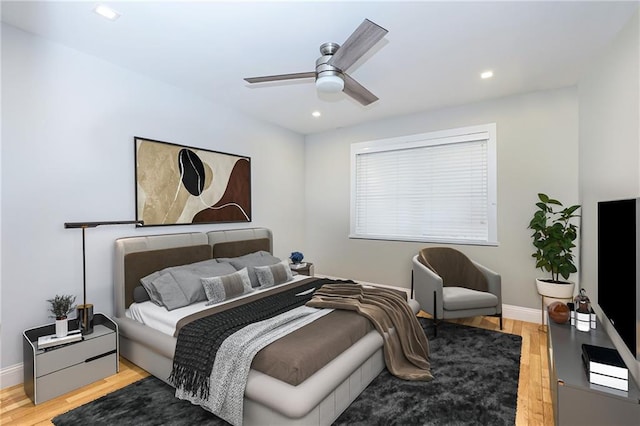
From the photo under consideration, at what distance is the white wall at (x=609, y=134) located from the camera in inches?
86.8

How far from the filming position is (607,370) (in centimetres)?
176

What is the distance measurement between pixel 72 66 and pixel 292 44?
200 cm

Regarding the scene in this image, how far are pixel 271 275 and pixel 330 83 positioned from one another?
2.17 metres

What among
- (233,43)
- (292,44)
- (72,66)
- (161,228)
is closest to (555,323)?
(292,44)

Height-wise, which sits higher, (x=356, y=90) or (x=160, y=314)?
(x=356, y=90)

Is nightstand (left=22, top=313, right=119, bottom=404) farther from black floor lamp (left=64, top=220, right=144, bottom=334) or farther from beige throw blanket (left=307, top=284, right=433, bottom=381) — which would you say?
beige throw blanket (left=307, top=284, right=433, bottom=381)

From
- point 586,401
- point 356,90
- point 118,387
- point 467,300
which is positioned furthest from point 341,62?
point 118,387

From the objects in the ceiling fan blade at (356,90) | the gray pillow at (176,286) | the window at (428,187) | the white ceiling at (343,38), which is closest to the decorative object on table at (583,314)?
the window at (428,187)

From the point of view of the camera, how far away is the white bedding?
2.57 metres

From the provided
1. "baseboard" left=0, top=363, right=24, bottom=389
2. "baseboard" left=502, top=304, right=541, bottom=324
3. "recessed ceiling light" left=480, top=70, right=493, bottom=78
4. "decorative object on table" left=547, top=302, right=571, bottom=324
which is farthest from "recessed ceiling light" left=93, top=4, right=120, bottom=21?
"baseboard" left=502, top=304, right=541, bottom=324

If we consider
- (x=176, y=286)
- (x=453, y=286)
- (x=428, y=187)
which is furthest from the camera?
(x=428, y=187)

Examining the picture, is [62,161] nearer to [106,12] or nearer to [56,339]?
[106,12]

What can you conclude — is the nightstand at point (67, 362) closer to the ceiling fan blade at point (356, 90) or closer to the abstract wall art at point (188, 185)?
the abstract wall art at point (188, 185)

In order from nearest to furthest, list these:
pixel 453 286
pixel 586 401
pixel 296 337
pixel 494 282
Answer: pixel 586 401 < pixel 296 337 < pixel 494 282 < pixel 453 286
